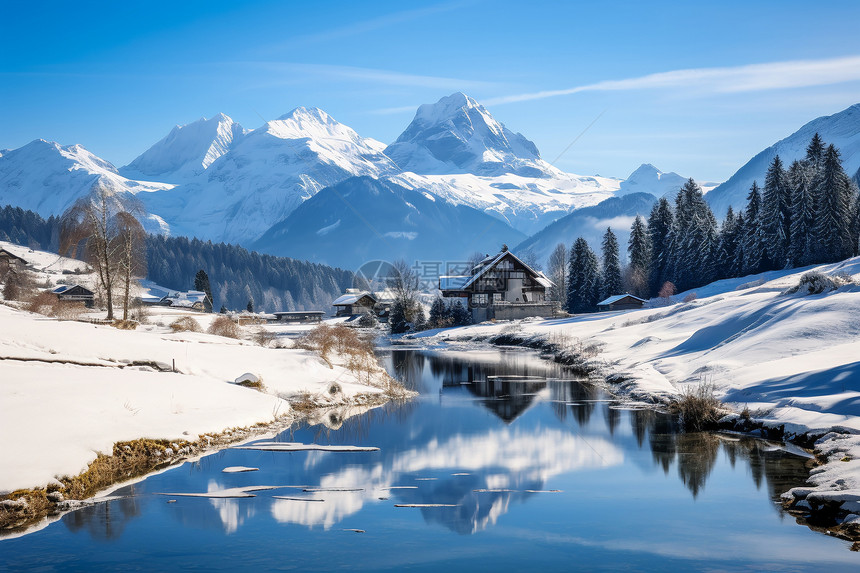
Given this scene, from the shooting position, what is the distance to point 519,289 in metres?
94.6

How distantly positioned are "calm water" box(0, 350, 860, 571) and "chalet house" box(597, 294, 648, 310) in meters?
66.1

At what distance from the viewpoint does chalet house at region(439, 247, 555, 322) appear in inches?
3600

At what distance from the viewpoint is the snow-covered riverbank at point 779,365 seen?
17938mm

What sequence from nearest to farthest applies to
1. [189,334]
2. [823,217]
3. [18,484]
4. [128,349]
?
[18,484] → [128,349] → [189,334] → [823,217]

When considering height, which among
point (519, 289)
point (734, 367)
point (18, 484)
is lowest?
point (18, 484)

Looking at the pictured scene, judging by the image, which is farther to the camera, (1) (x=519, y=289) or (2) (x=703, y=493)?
(1) (x=519, y=289)

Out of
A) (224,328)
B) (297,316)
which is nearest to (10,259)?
(297,316)

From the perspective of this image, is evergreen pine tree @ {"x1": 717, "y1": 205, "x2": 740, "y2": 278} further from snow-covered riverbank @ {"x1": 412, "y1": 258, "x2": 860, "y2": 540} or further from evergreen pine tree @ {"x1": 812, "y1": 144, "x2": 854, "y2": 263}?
Result: snow-covered riverbank @ {"x1": 412, "y1": 258, "x2": 860, "y2": 540}

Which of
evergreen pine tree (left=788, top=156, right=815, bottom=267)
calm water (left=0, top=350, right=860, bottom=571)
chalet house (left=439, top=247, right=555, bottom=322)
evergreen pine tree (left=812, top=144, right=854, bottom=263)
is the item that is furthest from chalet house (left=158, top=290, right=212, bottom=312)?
calm water (left=0, top=350, right=860, bottom=571)

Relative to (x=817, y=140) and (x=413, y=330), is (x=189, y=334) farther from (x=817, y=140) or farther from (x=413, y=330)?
(x=817, y=140)

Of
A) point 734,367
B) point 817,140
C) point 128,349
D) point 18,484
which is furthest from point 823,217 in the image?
point 18,484

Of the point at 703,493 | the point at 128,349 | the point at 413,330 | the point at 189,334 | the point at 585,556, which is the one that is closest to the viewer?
the point at 585,556

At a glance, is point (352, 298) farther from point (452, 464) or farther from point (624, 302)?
point (452, 464)

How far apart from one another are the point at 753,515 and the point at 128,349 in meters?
22.9
